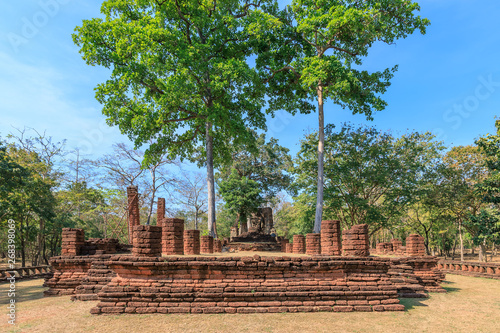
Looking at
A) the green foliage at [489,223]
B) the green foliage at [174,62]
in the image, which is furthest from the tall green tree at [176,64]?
the green foliage at [489,223]

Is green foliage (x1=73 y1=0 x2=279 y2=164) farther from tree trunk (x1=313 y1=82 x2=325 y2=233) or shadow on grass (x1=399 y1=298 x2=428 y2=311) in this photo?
shadow on grass (x1=399 y1=298 x2=428 y2=311)

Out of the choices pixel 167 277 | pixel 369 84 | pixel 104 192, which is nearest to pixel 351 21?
pixel 369 84

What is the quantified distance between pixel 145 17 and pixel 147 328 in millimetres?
14308

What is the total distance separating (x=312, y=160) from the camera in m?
20.9

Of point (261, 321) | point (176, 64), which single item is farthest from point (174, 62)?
point (261, 321)

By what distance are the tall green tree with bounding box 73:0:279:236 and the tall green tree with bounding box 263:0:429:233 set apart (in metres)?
2.02

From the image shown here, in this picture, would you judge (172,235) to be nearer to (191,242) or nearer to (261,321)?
(191,242)

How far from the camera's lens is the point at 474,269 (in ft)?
50.5

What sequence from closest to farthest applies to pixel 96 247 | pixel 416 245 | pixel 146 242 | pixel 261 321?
pixel 261 321 < pixel 146 242 < pixel 96 247 < pixel 416 245

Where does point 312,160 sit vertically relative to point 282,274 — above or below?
above

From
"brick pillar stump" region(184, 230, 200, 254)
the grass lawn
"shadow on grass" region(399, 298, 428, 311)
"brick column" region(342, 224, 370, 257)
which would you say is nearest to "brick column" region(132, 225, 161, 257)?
the grass lawn

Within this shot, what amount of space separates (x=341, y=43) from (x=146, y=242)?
14.4 meters

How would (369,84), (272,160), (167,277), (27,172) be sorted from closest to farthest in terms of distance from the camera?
(167,277), (27,172), (369,84), (272,160)

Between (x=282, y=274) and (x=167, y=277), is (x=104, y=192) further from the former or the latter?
(x=282, y=274)
